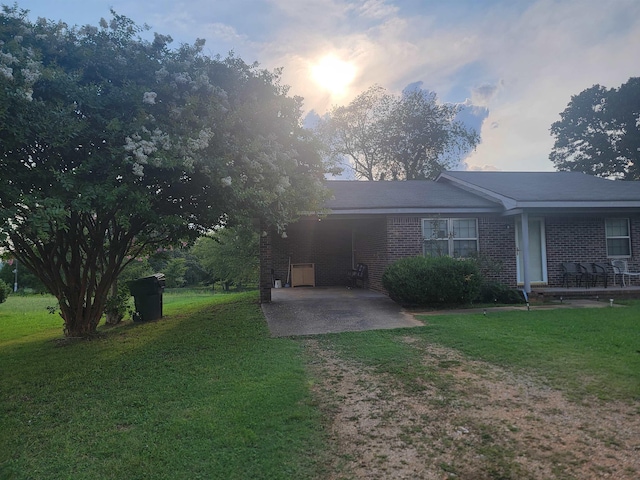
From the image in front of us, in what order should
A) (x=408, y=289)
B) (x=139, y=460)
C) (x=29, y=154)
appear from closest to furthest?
(x=139, y=460)
(x=29, y=154)
(x=408, y=289)

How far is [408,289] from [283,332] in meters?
3.23

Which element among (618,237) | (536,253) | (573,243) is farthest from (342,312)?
(618,237)

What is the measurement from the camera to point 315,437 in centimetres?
337

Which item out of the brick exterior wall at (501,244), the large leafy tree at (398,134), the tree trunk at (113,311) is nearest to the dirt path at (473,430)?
the brick exterior wall at (501,244)

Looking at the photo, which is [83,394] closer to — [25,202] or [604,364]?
[25,202]

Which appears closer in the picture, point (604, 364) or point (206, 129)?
point (604, 364)

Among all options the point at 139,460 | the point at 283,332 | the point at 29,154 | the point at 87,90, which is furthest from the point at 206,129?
the point at 139,460

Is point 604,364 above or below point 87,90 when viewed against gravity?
below

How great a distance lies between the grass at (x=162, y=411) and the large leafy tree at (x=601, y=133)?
37152mm

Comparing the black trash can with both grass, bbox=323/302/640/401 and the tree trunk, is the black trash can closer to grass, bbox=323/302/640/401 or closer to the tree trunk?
the tree trunk

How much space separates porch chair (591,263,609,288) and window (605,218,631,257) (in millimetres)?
621

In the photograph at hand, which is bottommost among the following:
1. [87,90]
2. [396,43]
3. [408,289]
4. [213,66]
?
[408,289]

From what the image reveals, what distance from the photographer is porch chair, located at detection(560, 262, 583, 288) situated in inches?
473

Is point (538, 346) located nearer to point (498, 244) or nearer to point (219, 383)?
point (219, 383)
